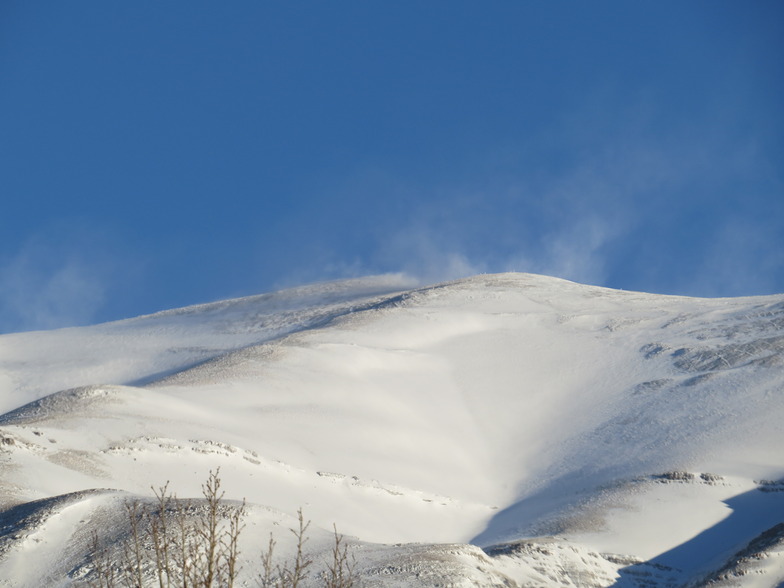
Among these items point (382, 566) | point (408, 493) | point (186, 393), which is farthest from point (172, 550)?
point (186, 393)

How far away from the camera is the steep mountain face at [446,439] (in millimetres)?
23031

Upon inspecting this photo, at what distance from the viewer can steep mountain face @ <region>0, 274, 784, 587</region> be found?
23031 millimetres

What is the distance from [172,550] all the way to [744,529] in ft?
71.2

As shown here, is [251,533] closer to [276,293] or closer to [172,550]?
[172,550]

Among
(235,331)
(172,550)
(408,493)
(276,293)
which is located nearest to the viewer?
(172,550)

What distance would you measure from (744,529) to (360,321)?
131 ft

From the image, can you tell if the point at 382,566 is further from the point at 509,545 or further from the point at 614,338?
the point at 614,338

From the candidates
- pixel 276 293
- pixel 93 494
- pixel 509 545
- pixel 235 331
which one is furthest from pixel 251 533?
pixel 276 293

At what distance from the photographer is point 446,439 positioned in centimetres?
4684

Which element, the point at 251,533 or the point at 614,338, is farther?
the point at 614,338

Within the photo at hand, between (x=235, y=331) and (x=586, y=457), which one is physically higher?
(x=235, y=331)

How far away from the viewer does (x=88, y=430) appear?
34.1 meters

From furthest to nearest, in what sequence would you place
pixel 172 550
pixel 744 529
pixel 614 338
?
pixel 614 338
pixel 744 529
pixel 172 550

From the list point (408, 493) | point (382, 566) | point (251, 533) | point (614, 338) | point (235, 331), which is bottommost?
point (382, 566)
